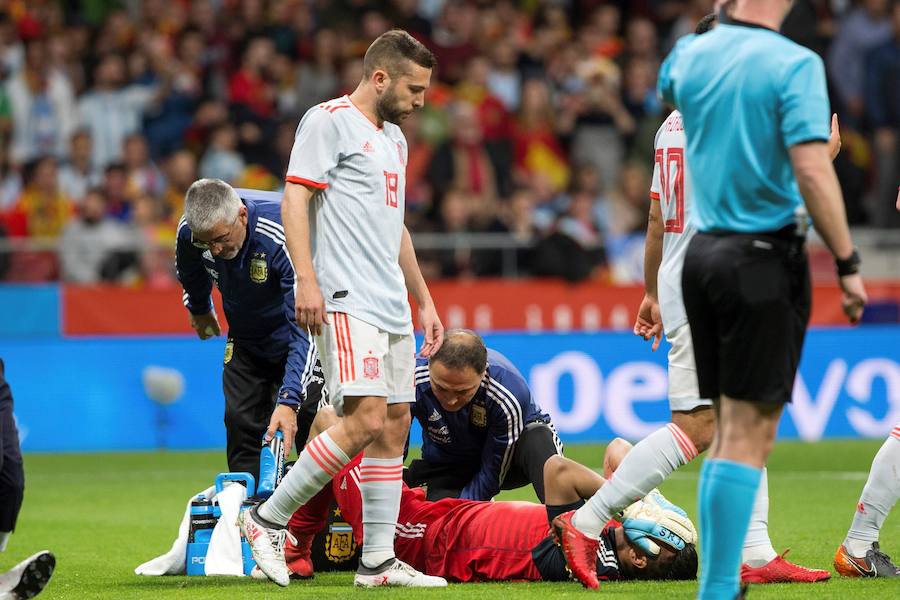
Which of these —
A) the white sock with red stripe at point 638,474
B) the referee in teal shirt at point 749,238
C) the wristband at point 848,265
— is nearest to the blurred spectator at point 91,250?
the white sock with red stripe at point 638,474

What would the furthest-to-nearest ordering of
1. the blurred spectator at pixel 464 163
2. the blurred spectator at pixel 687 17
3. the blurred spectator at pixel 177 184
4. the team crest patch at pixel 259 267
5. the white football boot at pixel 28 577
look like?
the blurred spectator at pixel 687 17 < the blurred spectator at pixel 464 163 < the blurred spectator at pixel 177 184 < the team crest patch at pixel 259 267 < the white football boot at pixel 28 577

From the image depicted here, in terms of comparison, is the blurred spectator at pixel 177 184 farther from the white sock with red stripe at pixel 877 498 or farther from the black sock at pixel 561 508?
the white sock with red stripe at pixel 877 498

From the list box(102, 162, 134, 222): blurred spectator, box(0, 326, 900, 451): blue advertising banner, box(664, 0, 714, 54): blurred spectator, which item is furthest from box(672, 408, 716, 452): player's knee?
box(664, 0, 714, 54): blurred spectator

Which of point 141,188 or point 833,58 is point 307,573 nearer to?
point 141,188

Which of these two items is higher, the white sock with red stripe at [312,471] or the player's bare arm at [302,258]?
the player's bare arm at [302,258]

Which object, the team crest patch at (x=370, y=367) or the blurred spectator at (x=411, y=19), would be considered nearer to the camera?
the team crest patch at (x=370, y=367)

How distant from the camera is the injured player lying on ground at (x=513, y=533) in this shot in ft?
20.6

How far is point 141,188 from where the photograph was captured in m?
15.8

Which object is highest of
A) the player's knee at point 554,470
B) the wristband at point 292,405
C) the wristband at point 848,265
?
the wristband at point 848,265

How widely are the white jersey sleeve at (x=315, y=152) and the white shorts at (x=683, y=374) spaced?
1.59 meters

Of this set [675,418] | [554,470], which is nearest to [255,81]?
[554,470]

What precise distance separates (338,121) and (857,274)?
2372 millimetres

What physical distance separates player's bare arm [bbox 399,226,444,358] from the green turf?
1063 mm

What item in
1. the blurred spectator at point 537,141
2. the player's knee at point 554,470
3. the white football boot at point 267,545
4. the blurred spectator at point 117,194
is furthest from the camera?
the blurred spectator at point 537,141
